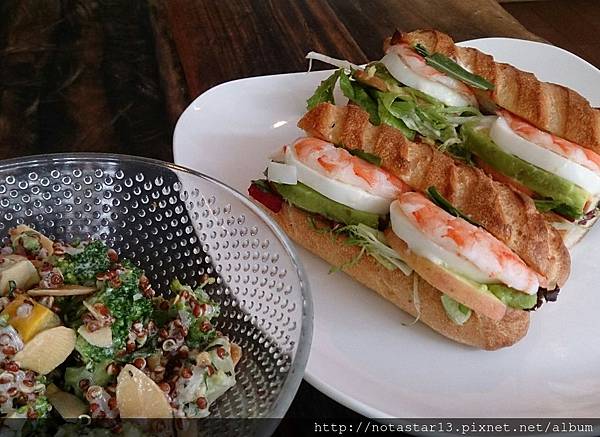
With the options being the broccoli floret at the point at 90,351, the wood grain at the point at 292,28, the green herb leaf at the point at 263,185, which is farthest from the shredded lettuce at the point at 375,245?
the wood grain at the point at 292,28

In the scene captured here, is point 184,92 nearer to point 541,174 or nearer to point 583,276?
point 541,174

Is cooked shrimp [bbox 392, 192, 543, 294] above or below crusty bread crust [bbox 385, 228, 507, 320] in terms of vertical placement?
above

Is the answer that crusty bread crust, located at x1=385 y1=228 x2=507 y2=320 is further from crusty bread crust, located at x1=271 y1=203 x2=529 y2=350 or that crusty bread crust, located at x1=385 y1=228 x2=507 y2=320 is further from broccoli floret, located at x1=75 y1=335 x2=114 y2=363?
broccoli floret, located at x1=75 y1=335 x2=114 y2=363

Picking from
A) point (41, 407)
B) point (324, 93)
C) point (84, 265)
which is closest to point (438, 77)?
point (324, 93)

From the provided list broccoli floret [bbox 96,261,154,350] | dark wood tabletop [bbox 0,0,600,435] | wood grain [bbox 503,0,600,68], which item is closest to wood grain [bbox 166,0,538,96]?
dark wood tabletop [bbox 0,0,600,435]

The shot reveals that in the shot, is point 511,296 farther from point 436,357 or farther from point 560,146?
point 560,146

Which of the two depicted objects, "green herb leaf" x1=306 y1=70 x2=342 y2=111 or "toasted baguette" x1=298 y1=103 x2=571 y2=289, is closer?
"toasted baguette" x1=298 y1=103 x2=571 y2=289

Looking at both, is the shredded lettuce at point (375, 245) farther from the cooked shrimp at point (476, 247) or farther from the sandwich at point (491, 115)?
the sandwich at point (491, 115)

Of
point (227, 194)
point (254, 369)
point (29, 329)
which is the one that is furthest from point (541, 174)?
point (29, 329)
